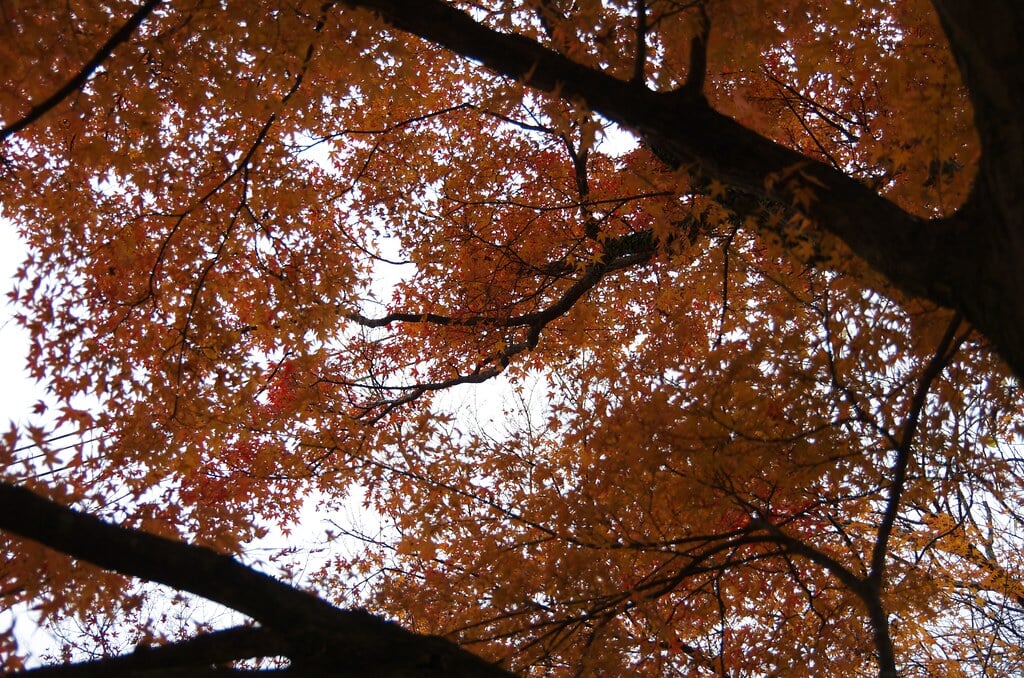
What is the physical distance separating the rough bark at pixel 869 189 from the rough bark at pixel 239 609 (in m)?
2.05

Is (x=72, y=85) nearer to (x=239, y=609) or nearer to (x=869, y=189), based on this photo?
(x=239, y=609)

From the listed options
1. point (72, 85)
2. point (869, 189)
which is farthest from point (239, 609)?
point (869, 189)

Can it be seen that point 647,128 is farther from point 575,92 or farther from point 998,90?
point 998,90

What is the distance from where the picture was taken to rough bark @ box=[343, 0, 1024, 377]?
2004 mm

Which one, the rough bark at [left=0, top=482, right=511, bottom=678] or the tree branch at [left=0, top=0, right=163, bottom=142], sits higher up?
the tree branch at [left=0, top=0, right=163, bottom=142]

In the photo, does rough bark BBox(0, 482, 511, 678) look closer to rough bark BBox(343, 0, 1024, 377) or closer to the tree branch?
the tree branch

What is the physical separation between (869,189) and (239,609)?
277cm

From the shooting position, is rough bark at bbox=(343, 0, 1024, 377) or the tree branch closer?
rough bark at bbox=(343, 0, 1024, 377)

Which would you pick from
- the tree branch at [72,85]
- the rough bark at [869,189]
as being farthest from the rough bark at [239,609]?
the rough bark at [869,189]

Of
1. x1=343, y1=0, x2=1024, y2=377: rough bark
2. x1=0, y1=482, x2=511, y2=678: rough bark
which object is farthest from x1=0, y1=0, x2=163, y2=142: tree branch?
x1=0, y1=482, x2=511, y2=678: rough bark

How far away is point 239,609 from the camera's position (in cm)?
206

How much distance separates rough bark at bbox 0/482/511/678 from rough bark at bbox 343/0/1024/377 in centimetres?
205

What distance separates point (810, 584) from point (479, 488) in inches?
105

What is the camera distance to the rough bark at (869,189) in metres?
2.00
